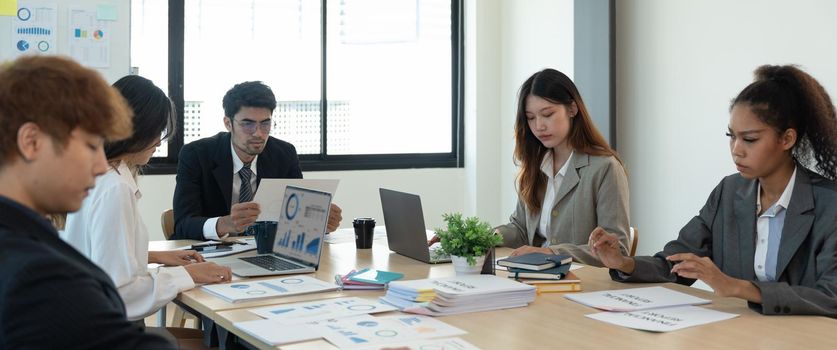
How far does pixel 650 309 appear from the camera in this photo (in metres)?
2.17

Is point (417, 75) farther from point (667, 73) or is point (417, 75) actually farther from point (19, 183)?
point (19, 183)

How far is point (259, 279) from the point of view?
2.65 m

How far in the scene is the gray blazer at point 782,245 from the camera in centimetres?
214

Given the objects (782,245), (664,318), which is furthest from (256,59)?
(664,318)

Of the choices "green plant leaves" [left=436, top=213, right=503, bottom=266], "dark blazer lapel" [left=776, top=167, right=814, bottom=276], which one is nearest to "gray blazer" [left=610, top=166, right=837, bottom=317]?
"dark blazer lapel" [left=776, top=167, right=814, bottom=276]

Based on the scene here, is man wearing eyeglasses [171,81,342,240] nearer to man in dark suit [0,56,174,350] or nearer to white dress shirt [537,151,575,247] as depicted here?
white dress shirt [537,151,575,247]

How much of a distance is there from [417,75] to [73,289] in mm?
5297

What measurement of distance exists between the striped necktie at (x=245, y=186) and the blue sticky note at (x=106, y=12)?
1.88m

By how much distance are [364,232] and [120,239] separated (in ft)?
4.05

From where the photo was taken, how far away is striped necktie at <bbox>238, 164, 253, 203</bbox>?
12.7 ft

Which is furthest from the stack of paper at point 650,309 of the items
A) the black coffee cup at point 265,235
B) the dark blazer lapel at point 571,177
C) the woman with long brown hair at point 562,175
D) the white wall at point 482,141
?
the white wall at point 482,141

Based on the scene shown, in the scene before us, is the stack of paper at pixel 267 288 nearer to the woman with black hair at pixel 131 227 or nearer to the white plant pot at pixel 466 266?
the woman with black hair at pixel 131 227

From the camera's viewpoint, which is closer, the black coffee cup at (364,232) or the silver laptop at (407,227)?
the silver laptop at (407,227)

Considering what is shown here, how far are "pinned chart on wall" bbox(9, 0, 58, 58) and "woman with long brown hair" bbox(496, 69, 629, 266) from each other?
303cm
